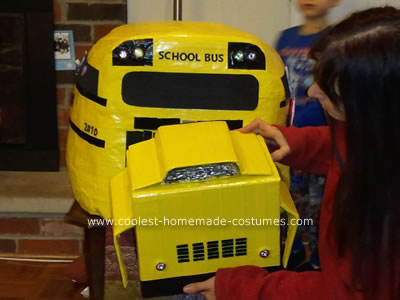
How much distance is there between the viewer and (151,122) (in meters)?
1.14

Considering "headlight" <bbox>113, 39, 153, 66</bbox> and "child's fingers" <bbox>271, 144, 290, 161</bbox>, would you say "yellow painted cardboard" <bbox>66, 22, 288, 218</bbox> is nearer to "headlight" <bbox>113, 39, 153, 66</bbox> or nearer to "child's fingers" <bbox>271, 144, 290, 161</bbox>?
"headlight" <bbox>113, 39, 153, 66</bbox>

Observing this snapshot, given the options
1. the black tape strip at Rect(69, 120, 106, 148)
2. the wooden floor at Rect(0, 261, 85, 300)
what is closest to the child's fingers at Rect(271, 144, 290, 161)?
the black tape strip at Rect(69, 120, 106, 148)

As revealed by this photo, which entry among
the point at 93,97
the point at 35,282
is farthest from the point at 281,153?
the point at 35,282

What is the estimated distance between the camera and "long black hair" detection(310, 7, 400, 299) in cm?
72

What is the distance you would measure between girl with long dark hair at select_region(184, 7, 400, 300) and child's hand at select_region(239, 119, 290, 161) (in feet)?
0.40

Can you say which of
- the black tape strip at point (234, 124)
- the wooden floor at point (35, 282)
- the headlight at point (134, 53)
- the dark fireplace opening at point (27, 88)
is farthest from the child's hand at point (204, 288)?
the dark fireplace opening at point (27, 88)

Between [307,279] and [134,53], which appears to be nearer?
[307,279]

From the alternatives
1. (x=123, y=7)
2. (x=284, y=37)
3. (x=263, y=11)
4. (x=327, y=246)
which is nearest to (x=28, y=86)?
(x=123, y=7)

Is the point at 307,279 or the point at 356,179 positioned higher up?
the point at 356,179

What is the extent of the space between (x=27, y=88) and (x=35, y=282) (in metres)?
0.70

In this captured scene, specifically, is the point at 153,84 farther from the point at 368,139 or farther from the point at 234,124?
the point at 368,139

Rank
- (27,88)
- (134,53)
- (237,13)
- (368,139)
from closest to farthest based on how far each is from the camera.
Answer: (368,139)
(134,53)
(237,13)
(27,88)

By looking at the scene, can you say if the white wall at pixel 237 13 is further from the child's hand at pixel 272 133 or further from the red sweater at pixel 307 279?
the red sweater at pixel 307 279

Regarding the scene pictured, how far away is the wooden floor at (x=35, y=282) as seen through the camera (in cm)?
190
